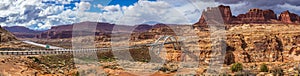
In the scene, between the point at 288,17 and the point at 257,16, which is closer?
the point at 257,16

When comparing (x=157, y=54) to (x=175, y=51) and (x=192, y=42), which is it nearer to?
(x=175, y=51)

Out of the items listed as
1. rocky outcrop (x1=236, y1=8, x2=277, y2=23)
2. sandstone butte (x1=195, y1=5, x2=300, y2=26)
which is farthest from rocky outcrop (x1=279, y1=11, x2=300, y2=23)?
rocky outcrop (x1=236, y1=8, x2=277, y2=23)

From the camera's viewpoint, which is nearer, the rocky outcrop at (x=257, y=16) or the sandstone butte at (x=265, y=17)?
the sandstone butte at (x=265, y=17)

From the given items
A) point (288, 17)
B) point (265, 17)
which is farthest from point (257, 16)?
point (288, 17)

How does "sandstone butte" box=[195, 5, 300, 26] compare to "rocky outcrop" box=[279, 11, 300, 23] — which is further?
"rocky outcrop" box=[279, 11, 300, 23]

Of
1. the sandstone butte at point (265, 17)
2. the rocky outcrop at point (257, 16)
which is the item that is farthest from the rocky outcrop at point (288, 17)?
the rocky outcrop at point (257, 16)

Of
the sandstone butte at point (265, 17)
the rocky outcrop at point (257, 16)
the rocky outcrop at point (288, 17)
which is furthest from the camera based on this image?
the rocky outcrop at point (288, 17)

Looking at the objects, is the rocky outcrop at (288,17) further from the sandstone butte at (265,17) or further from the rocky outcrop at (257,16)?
the rocky outcrop at (257,16)

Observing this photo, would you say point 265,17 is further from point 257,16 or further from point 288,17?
point 288,17

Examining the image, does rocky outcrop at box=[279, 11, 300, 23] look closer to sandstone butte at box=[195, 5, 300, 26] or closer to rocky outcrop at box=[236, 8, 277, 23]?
sandstone butte at box=[195, 5, 300, 26]
